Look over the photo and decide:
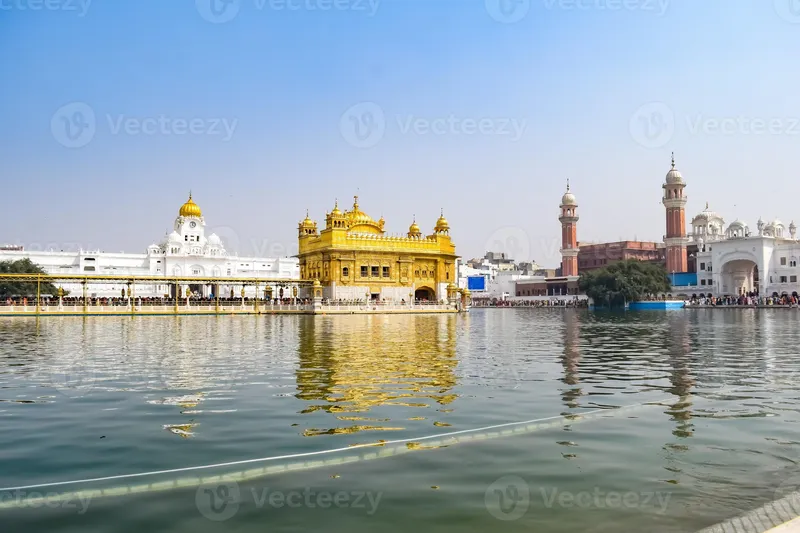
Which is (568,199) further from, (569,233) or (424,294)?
(424,294)

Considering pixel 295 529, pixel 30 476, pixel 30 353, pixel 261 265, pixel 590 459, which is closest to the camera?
pixel 295 529

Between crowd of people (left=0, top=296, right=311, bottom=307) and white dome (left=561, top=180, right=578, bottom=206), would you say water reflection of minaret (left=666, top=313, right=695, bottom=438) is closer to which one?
crowd of people (left=0, top=296, right=311, bottom=307)

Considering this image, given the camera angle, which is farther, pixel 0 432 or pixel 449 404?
pixel 449 404

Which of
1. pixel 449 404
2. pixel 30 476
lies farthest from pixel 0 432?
pixel 449 404

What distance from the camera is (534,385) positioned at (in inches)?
453

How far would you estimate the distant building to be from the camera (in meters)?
109

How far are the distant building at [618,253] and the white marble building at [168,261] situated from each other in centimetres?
5970

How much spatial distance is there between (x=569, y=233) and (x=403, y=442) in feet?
364

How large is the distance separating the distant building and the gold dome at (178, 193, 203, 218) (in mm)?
63747

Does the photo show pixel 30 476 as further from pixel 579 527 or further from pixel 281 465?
pixel 579 527

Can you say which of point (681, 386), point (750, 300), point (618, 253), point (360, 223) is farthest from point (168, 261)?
point (681, 386)

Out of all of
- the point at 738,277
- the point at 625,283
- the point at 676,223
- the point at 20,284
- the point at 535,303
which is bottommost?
the point at 535,303

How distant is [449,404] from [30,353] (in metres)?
13.3

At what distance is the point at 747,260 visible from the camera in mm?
85312
